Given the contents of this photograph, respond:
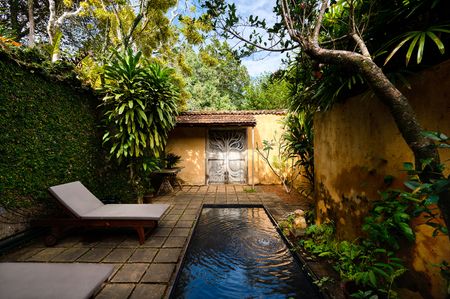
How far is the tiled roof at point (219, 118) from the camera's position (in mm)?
8094

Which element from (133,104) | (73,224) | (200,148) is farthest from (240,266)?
(200,148)

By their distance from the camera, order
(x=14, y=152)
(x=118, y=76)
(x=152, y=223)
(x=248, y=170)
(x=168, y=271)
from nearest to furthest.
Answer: (x=168, y=271) → (x=14, y=152) → (x=152, y=223) → (x=118, y=76) → (x=248, y=170)

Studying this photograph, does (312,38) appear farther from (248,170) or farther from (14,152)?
(248,170)

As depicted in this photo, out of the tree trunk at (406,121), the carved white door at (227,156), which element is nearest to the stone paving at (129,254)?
the tree trunk at (406,121)

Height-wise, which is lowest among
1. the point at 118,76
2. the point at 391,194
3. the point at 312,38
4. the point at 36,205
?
the point at 36,205

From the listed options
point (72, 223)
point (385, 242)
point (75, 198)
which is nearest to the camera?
point (385, 242)

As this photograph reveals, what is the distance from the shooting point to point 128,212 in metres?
3.56

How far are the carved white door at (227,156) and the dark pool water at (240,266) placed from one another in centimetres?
491

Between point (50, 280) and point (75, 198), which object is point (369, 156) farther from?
point (75, 198)


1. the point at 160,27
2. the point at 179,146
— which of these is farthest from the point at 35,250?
the point at 160,27

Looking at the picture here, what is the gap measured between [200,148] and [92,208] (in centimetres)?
572

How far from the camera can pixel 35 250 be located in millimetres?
3084

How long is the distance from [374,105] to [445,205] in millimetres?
1531

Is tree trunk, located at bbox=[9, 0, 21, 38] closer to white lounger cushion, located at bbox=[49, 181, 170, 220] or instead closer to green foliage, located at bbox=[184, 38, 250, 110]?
green foliage, located at bbox=[184, 38, 250, 110]
